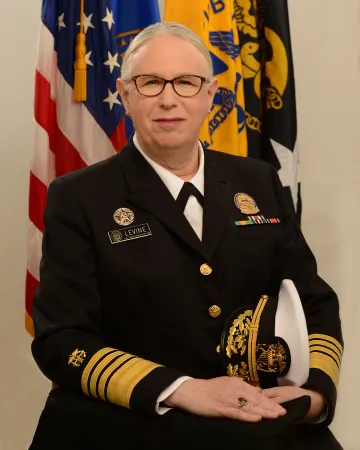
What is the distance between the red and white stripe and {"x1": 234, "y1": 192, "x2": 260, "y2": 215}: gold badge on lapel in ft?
2.72

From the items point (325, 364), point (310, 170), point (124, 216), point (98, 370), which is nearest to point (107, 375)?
point (98, 370)

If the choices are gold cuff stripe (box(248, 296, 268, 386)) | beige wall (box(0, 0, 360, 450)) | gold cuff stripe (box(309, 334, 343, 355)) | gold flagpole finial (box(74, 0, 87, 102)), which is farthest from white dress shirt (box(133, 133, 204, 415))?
beige wall (box(0, 0, 360, 450))

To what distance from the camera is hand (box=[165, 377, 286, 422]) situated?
1368 mm

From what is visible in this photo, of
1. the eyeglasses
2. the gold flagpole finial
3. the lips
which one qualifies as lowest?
the lips

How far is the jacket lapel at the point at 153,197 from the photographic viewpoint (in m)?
1.62

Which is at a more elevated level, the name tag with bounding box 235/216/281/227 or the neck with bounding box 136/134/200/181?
the neck with bounding box 136/134/200/181

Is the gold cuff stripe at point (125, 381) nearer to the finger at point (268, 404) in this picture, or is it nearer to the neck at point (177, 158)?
the finger at point (268, 404)

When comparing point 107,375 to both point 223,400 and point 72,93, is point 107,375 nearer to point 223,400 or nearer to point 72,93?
point 223,400

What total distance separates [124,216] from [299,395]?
21.0 inches

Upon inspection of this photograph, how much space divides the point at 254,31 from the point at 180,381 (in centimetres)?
156

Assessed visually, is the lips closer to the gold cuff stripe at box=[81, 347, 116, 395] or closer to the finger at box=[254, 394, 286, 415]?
the gold cuff stripe at box=[81, 347, 116, 395]

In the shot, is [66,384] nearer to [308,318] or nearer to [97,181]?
[97,181]

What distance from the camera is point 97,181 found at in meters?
1.68

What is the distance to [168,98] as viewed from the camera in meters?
1.61
